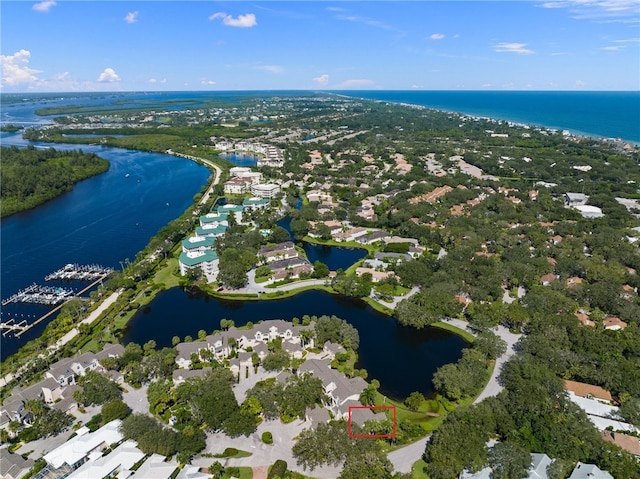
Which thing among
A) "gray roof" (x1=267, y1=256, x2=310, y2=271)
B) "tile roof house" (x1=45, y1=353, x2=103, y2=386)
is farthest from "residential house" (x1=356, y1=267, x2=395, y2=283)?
"tile roof house" (x1=45, y1=353, x2=103, y2=386)

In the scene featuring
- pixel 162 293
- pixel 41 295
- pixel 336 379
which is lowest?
pixel 41 295

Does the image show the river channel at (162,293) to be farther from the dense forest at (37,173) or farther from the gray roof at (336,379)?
the gray roof at (336,379)

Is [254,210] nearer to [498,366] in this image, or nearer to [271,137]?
[498,366]

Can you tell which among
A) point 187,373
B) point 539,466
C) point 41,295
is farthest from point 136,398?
point 539,466

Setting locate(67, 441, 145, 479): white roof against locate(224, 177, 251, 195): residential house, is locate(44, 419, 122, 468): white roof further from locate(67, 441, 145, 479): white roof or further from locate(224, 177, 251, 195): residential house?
locate(224, 177, 251, 195): residential house

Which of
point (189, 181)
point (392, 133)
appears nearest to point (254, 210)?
point (189, 181)

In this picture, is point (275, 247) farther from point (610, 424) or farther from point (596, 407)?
point (610, 424)
